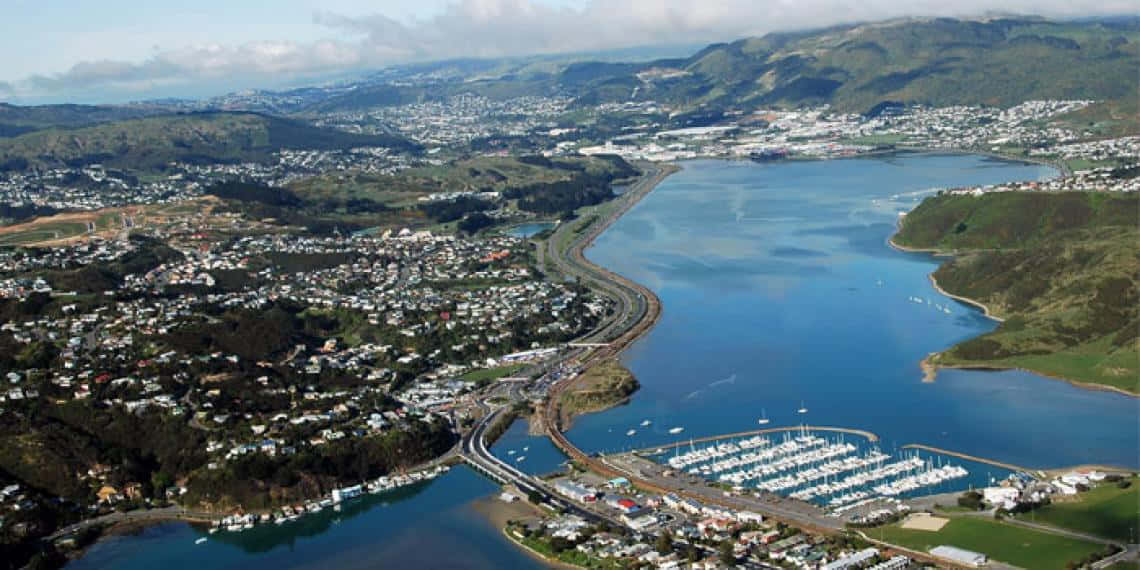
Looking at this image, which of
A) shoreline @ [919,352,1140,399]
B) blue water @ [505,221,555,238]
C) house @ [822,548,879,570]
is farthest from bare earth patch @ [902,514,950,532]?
blue water @ [505,221,555,238]

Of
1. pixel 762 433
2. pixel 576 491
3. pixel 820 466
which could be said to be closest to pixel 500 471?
pixel 576 491

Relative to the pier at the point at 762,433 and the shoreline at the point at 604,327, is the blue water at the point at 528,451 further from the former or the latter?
the pier at the point at 762,433

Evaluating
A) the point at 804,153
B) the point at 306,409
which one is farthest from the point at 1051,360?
the point at 804,153

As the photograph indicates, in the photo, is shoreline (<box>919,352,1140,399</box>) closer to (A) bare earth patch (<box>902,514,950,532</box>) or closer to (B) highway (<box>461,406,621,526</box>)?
(A) bare earth patch (<box>902,514,950,532</box>)

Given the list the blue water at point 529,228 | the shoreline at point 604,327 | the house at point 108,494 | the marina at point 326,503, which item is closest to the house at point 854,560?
the shoreline at point 604,327

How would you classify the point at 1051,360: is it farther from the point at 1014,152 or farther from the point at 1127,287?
the point at 1014,152

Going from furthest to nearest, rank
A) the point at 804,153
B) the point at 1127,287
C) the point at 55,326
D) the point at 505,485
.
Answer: the point at 804,153 → the point at 55,326 → the point at 1127,287 → the point at 505,485
